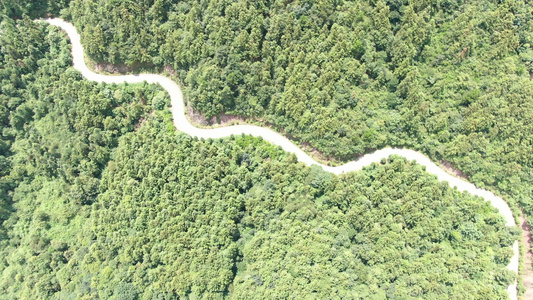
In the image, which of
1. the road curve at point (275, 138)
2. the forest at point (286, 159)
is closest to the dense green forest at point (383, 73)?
the forest at point (286, 159)

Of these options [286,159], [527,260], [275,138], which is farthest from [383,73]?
[527,260]

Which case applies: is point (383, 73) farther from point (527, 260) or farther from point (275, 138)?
point (527, 260)

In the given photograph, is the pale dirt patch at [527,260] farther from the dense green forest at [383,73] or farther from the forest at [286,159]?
the forest at [286,159]

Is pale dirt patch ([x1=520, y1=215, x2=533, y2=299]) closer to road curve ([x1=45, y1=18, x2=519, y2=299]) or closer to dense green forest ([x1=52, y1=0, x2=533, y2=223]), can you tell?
road curve ([x1=45, y1=18, x2=519, y2=299])

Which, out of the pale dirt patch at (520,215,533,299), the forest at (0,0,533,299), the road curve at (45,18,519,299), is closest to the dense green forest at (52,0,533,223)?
the forest at (0,0,533,299)

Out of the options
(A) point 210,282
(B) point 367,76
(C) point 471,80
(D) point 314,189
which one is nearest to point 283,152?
(D) point 314,189

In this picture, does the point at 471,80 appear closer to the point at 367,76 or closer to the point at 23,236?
the point at 367,76
